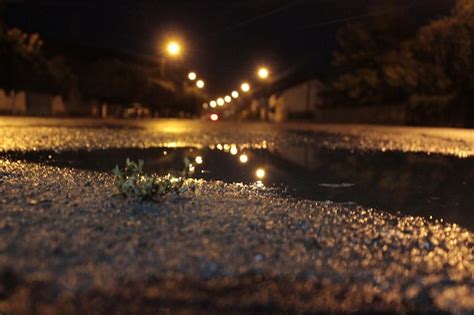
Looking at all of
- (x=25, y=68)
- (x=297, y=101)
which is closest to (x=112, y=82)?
(x=25, y=68)

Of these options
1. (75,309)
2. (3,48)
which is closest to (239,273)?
(75,309)

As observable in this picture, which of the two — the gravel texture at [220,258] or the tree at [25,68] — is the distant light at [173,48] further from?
the gravel texture at [220,258]

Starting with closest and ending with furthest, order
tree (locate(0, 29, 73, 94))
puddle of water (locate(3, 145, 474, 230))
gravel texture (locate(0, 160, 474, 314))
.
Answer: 1. gravel texture (locate(0, 160, 474, 314))
2. puddle of water (locate(3, 145, 474, 230))
3. tree (locate(0, 29, 73, 94))

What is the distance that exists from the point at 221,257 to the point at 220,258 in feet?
0.08

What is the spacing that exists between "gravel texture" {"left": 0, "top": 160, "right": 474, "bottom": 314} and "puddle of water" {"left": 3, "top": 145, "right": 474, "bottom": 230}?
4.04 ft

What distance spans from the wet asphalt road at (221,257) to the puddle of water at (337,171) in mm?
1013

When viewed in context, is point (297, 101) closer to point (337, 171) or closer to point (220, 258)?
point (337, 171)

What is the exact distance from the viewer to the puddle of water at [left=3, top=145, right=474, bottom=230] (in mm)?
8227

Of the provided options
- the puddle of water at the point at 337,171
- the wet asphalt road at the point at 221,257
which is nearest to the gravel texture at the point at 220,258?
the wet asphalt road at the point at 221,257

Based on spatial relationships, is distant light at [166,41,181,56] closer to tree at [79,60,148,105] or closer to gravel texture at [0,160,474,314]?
tree at [79,60,148,105]

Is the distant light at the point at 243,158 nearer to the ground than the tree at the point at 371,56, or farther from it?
nearer to the ground

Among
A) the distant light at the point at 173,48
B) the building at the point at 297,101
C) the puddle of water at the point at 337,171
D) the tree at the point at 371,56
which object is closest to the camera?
the puddle of water at the point at 337,171

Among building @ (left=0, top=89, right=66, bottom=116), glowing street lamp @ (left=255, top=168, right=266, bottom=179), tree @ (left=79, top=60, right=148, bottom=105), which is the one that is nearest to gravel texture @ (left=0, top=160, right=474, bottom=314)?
glowing street lamp @ (left=255, top=168, right=266, bottom=179)

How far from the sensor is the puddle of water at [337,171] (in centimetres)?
823
